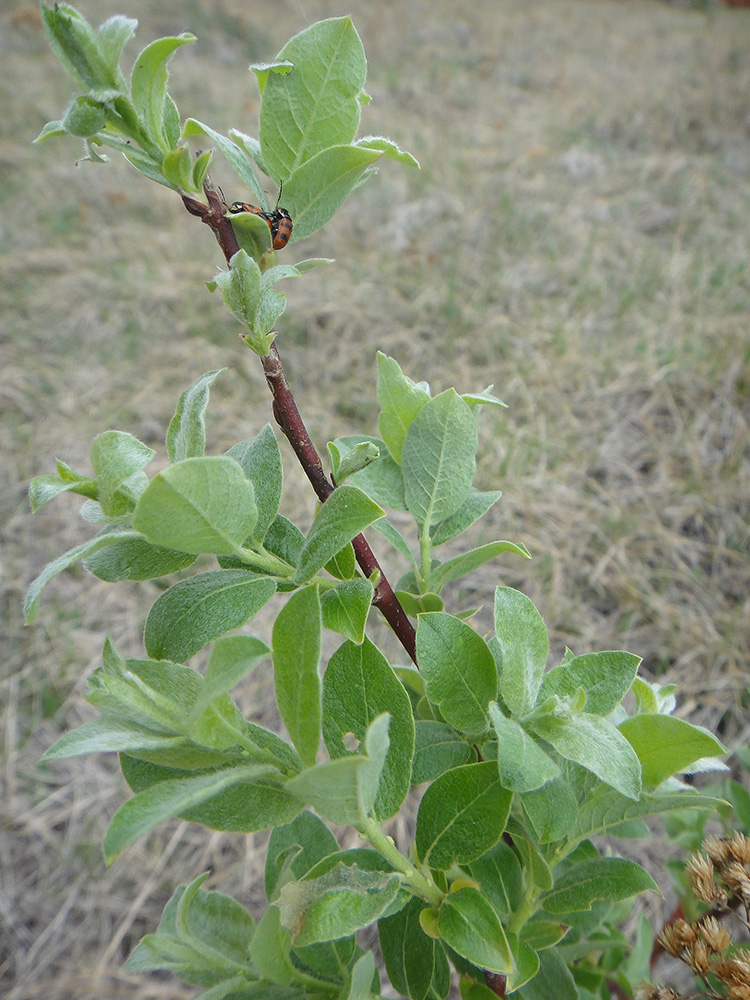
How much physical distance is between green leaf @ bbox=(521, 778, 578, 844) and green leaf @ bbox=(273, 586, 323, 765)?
14cm

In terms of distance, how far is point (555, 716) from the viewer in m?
0.36

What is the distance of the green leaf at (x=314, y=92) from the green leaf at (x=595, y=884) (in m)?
0.47

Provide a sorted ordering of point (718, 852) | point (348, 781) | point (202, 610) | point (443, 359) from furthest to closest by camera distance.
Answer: point (443, 359)
point (718, 852)
point (202, 610)
point (348, 781)

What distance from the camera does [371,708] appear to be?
365mm

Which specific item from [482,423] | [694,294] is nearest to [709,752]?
[482,423]

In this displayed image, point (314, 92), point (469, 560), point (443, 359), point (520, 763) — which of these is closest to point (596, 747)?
point (520, 763)

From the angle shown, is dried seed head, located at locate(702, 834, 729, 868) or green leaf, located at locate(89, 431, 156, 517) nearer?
green leaf, located at locate(89, 431, 156, 517)

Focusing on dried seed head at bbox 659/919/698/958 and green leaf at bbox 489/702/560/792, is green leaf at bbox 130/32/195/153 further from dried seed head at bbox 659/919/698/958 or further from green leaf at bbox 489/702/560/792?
dried seed head at bbox 659/919/698/958

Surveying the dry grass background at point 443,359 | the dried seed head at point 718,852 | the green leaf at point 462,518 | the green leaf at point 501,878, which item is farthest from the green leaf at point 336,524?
the dry grass background at point 443,359

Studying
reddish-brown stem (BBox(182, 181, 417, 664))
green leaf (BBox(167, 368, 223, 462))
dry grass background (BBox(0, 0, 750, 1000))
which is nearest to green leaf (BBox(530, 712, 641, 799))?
reddish-brown stem (BBox(182, 181, 417, 664))

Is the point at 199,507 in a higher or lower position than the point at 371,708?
higher

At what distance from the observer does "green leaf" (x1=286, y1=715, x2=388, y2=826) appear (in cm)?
26

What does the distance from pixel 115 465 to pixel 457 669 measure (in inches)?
8.5

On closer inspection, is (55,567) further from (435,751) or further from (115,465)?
(435,751)
